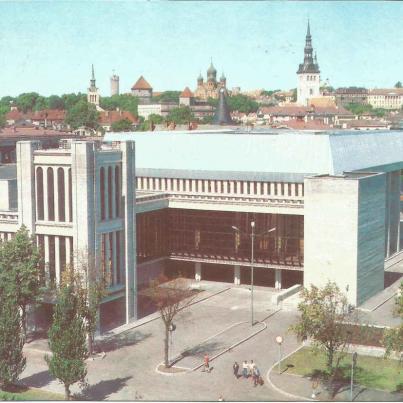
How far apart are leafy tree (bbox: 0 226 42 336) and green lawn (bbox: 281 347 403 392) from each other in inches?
844

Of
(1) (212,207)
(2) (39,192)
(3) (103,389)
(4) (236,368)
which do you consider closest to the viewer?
(3) (103,389)

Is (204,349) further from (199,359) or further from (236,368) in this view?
(236,368)

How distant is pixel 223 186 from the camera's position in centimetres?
9050

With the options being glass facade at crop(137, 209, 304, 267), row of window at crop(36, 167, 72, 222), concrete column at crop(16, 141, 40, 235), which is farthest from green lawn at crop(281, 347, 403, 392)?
concrete column at crop(16, 141, 40, 235)

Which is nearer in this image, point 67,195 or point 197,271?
point 67,195

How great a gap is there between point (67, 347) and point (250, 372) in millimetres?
14038

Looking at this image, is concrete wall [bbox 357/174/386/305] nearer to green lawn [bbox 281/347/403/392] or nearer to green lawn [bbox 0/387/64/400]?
green lawn [bbox 281/347/403/392]

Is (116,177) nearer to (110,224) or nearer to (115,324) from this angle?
(110,224)

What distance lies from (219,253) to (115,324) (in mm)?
20356

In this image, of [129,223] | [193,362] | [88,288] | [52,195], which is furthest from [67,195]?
[193,362]

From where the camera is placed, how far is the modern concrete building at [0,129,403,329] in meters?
67.9

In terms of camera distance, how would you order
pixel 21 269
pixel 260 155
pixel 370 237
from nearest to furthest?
pixel 21 269 < pixel 370 237 < pixel 260 155

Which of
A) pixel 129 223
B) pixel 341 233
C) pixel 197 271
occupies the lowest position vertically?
pixel 197 271

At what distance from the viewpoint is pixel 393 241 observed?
101188mm
